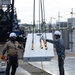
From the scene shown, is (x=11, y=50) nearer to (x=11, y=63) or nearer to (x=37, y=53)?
(x=11, y=63)

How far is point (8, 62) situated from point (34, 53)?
1020 mm

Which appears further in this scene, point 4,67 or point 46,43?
point 4,67

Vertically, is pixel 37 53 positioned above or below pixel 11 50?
below

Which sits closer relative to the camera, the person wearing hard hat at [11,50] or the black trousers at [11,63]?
the person wearing hard hat at [11,50]

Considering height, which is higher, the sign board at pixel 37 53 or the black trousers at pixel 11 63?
the sign board at pixel 37 53

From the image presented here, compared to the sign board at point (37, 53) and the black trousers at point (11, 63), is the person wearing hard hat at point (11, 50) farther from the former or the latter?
the sign board at point (37, 53)

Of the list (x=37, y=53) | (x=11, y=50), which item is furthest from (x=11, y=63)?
(x=37, y=53)

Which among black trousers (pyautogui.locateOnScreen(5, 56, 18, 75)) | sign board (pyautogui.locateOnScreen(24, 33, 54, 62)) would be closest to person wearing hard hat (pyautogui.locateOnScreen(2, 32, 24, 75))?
black trousers (pyautogui.locateOnScreen(5, 56, 18, 75))

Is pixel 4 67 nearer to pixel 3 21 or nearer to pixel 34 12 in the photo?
pixel 3 21

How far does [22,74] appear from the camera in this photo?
47.0 feet

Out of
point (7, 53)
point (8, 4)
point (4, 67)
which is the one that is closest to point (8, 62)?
point (7, 53)

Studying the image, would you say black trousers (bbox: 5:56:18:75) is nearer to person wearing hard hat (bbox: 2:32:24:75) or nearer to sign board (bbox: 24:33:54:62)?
person wearing hard hat (bbox: 2:32:24:75)

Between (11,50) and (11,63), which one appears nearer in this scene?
(11,50)

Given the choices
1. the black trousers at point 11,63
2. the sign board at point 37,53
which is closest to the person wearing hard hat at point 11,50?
the black trousers at point 11,63
